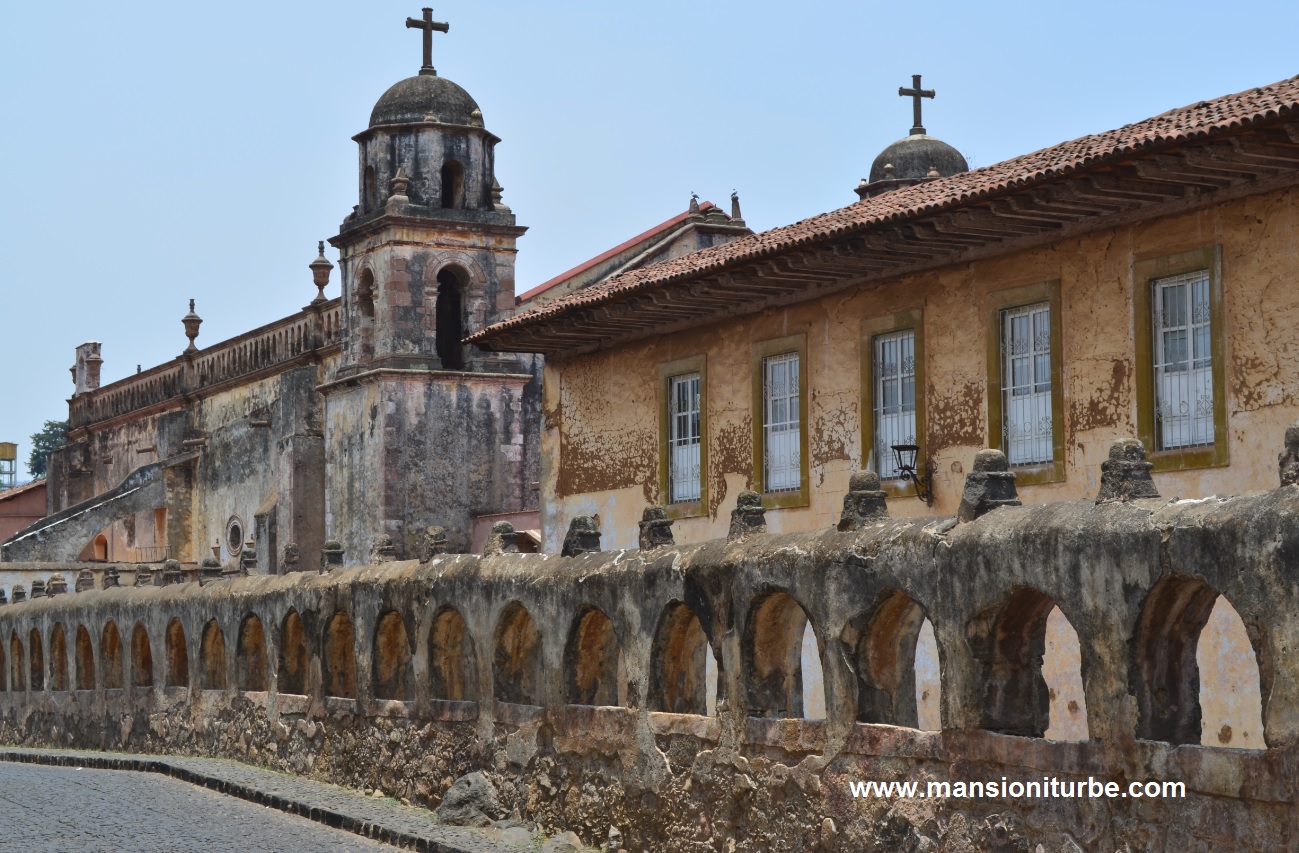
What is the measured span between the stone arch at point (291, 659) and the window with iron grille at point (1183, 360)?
8257mm

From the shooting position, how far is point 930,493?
55.5 feet

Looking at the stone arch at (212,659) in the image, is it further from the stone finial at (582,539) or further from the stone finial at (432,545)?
the stone finial at (582,539)

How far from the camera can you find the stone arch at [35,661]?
26.2 metres

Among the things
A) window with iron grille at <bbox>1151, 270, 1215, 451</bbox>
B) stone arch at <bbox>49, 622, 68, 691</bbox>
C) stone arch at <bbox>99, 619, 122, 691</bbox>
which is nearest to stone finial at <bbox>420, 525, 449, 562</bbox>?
window with iron grille at <bbox>1151, 270, 1215, 451</bbox>

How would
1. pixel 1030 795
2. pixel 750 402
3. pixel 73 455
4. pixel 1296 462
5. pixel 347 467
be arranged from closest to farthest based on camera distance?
1. pixel 1296 462
2. pixel 1030 795
3. pixel 750 402
4. pixel 347 467
5. pixel 73 455

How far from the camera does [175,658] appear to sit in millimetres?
21875

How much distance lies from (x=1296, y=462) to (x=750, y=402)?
38.1 ft

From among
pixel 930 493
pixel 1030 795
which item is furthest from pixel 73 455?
pixel 1030 795

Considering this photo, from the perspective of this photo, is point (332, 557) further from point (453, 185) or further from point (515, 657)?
point (453, 185)

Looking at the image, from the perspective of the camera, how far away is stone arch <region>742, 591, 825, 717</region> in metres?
11.4

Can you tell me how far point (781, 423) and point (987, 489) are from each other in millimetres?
9411

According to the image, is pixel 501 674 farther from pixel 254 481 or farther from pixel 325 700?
pixel 254 481

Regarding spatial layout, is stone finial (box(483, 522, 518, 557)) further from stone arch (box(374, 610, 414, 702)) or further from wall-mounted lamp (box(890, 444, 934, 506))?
wall-mounted lamp (box(890, 444, 934, 506))

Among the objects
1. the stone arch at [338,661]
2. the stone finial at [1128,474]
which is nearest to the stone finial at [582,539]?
the stone arch at [338,661]
